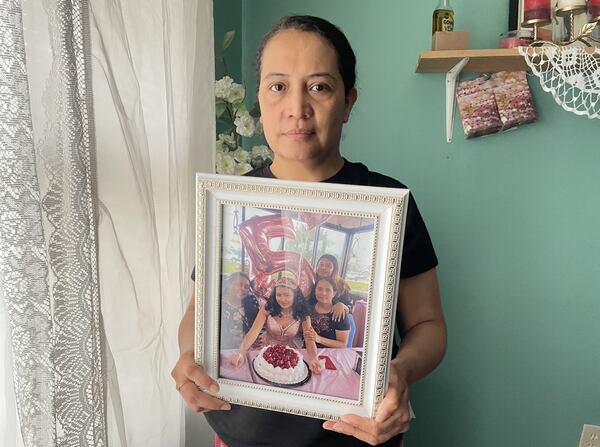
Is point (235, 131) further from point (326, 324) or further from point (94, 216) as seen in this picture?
point (326, 324)

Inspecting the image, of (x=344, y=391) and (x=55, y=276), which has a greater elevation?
(x=55, y=276)

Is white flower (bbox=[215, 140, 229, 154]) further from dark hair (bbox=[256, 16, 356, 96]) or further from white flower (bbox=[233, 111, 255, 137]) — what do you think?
dark hair (bbox=[256, 16, 356, 96])

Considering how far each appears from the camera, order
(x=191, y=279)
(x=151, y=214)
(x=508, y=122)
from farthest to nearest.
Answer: (x=508, y=122) < (x=191, y=279) < (x=151, y=214)

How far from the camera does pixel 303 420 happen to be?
829 millimetres

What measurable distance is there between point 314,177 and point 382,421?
1.34 feet

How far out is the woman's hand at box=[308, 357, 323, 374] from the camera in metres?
0.74

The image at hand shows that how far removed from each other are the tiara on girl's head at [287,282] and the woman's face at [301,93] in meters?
0.21

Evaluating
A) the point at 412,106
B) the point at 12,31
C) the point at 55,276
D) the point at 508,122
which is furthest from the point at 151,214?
the point at 508,122

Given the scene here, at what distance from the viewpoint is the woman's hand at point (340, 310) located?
0.72 meters

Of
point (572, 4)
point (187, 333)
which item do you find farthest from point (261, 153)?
point (572, 4)

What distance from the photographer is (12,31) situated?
2.09ft

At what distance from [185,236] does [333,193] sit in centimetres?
49

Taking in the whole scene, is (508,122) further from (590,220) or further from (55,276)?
(55,276)

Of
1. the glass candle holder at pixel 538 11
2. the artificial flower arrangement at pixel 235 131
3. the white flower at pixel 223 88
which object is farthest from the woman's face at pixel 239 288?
the glass candle holder at pixel 538 11
